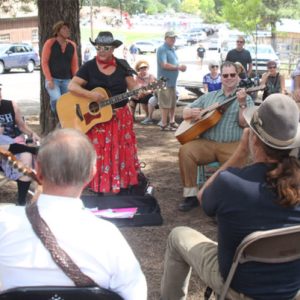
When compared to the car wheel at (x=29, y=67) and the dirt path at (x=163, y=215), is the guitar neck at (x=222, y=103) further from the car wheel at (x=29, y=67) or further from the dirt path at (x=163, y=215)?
the car wheel at (x=29, y=67)

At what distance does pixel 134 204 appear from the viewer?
188 inches

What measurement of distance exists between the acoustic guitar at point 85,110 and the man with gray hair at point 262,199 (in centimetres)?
270

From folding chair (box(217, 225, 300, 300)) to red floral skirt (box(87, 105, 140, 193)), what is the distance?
300 cm

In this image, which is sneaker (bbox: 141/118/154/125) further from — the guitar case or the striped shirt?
the striped shirt

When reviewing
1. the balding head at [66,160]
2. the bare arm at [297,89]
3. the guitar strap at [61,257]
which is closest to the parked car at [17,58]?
the bare arm at [297,89]

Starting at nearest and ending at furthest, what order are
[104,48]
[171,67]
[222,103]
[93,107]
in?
[222,103] → [104,48] → [93,107] → [171,67]

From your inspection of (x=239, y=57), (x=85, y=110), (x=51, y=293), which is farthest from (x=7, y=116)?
(x=239, y=57)

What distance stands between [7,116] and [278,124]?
3.32 m

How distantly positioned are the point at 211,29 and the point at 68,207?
70.1 meters

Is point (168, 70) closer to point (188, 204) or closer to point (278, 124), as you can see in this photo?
point (188, 204)

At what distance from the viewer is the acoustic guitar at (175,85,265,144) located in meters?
4.69

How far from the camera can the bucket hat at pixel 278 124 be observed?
2227 mm

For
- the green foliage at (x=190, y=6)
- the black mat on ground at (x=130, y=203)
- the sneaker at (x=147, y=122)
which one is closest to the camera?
the black mat on ground at (x=130, y=203)

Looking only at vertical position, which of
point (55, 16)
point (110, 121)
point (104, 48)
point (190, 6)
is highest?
point (190, 6)
